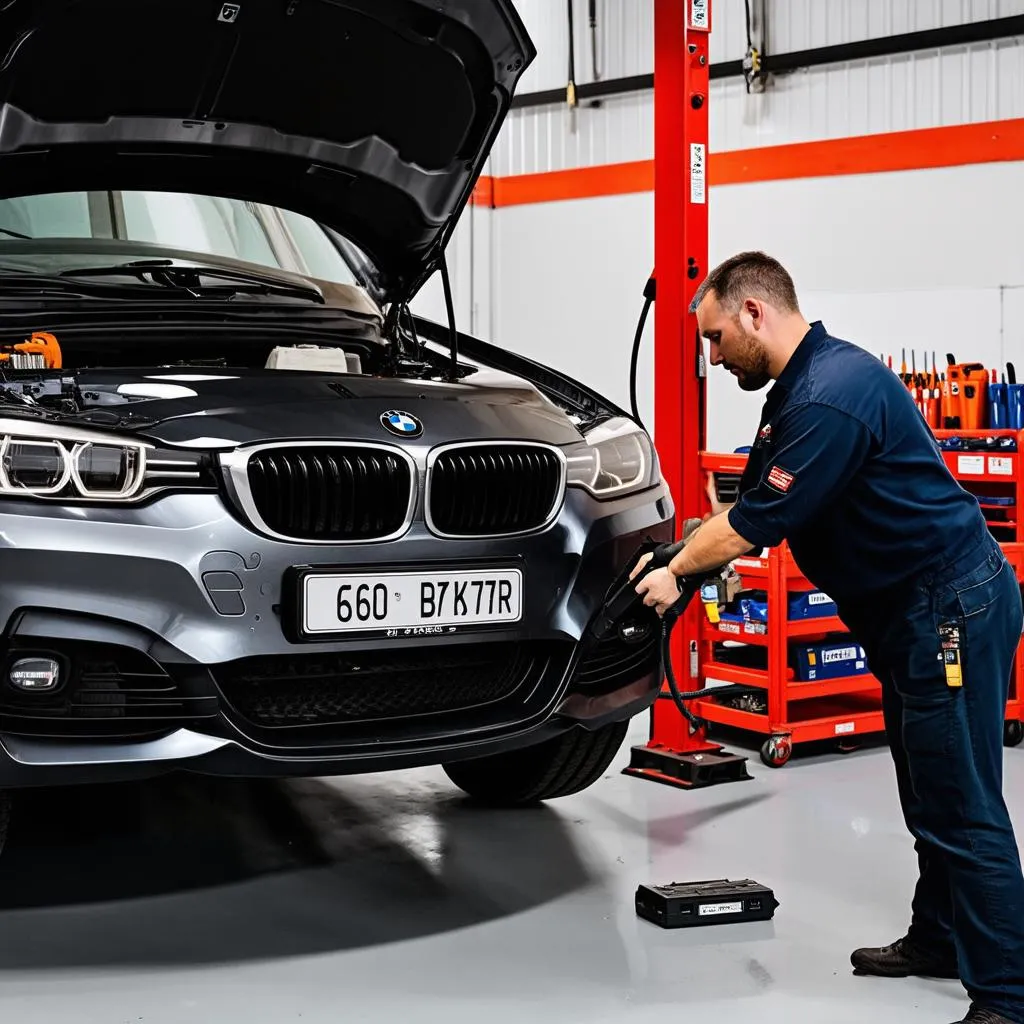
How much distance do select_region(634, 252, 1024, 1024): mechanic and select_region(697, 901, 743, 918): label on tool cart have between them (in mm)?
471

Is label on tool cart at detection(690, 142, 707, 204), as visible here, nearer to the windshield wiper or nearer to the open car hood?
the open car hood

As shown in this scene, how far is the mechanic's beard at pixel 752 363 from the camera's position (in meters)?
2.72

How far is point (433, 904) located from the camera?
3.11 meters

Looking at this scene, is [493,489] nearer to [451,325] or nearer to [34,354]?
[451,325]

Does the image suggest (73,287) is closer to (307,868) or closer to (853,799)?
(307,868)

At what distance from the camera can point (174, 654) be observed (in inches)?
99.9

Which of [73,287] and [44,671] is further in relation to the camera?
[73,287]

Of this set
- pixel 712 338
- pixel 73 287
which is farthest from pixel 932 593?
pixel 73 287

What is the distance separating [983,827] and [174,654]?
1466 millimetres

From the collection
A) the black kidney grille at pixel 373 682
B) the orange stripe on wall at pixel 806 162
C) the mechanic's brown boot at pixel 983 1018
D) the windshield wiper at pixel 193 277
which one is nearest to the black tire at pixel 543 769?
the black kidney grille at pixel 373 682

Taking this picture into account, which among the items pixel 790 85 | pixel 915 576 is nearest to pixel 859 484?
pixel 915 576

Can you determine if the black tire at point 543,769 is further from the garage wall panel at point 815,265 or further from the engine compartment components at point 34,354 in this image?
the garage wall panel at point 815,265

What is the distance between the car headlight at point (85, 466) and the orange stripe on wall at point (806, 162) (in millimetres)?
7001

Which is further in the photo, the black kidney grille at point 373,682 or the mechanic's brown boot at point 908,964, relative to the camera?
the mechanic's brown boot at point 908,964
